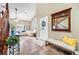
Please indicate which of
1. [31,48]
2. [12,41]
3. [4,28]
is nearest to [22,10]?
[4,28]

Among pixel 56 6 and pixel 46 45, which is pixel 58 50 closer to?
pixel 46 45

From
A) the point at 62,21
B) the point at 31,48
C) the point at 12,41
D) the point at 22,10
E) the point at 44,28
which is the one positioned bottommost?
the point at 31,48

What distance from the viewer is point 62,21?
2.43 meters

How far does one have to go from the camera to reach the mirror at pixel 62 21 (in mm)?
2359

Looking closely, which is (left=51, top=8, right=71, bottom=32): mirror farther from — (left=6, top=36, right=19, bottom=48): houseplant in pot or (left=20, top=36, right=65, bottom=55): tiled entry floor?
(left=6, top=36, right=19, bottom=48): houseplant in pot

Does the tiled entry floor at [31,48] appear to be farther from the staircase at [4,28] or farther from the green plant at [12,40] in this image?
the staircase at [4,28]

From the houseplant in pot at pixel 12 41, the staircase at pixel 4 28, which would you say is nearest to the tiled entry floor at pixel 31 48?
the houseplant in pot at pixel 12 41

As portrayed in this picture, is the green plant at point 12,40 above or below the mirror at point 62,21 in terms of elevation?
below

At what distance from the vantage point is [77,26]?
2.37m

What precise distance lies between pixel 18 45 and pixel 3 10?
0.61m

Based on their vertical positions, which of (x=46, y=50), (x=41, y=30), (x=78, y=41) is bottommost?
(x=46, y=50)

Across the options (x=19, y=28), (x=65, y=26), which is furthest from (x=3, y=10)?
(x=65, y=26)

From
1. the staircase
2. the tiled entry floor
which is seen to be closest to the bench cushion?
the tiled entry floor

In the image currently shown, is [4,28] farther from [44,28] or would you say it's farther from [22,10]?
[44,28]
